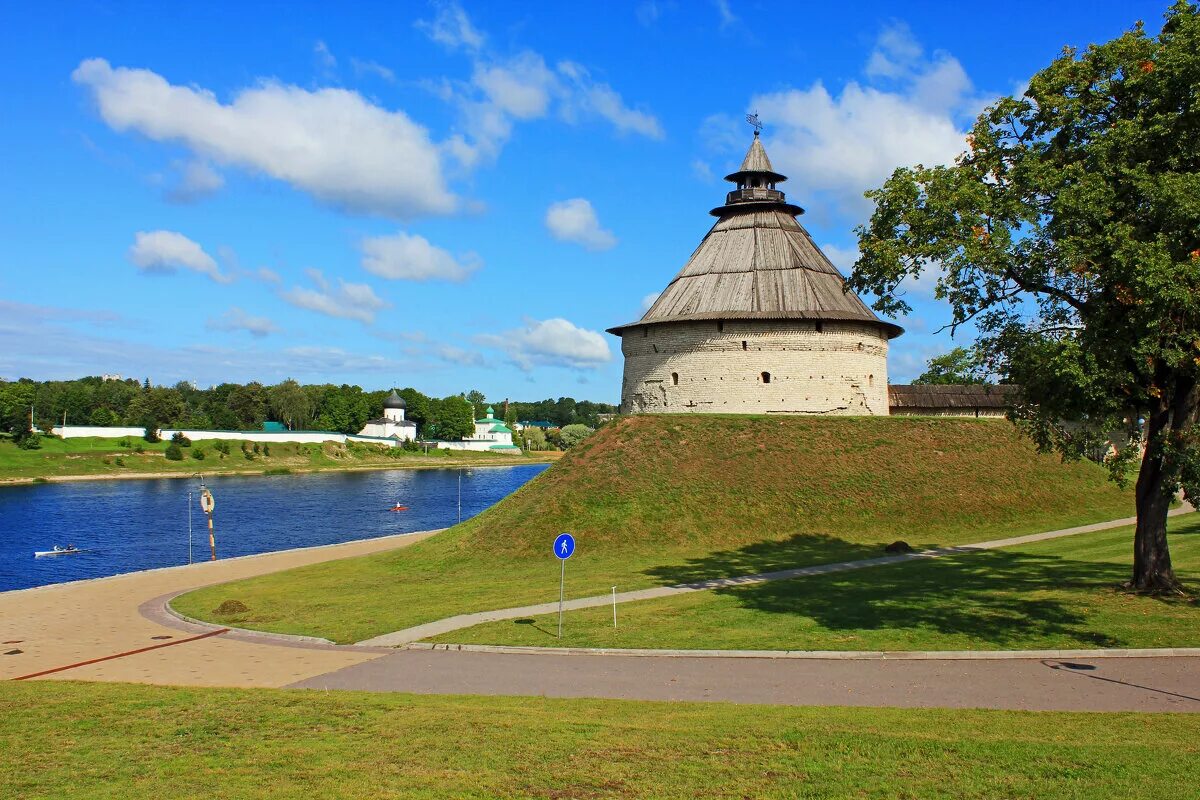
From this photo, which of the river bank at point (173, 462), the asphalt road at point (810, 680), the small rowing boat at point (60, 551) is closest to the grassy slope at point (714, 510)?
the asphalt road at point (810, 680)

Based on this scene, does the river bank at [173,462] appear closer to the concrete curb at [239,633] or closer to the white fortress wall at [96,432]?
the white fortress wall at [96,432]

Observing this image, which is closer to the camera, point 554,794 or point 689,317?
point 554,794

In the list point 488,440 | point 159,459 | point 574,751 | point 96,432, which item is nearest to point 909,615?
point 574,751

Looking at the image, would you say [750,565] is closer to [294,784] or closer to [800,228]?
[294,784]

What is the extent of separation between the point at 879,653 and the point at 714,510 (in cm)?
1718

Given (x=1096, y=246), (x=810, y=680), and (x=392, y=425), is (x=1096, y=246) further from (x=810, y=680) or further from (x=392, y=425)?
(x=392, y=425)

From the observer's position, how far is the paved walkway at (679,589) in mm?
18119

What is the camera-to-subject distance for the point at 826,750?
9016mm

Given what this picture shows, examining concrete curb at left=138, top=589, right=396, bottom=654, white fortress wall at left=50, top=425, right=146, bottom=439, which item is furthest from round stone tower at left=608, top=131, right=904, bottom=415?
white fortress wall at left=50, top=425, right=146, bottom=439

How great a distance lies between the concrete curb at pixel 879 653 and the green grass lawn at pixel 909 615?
0.36 meters

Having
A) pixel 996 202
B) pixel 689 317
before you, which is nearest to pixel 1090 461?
pixel 689 317

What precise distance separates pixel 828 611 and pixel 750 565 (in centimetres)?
736

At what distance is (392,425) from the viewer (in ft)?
464

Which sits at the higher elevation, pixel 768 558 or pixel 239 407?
pixel 239 407
